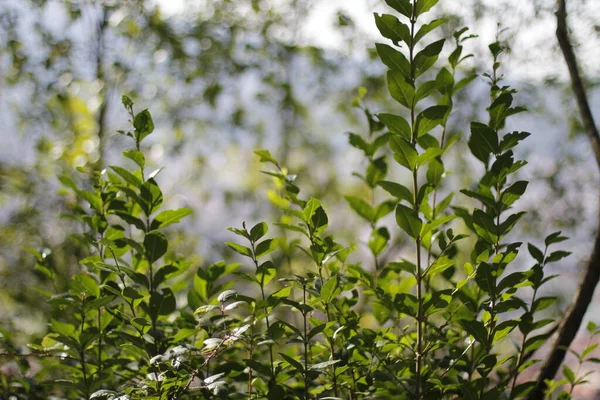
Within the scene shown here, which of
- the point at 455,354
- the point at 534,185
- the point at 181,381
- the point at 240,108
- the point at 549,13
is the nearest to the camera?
the point at 181,381

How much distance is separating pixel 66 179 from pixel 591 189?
2.33 meters

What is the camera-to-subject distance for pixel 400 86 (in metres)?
0.65

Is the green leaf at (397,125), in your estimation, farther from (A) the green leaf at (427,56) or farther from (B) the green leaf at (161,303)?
(B) the green leaf at (161,303)

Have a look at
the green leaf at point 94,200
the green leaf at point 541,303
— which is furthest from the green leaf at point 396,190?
the green leaf at point 94,200

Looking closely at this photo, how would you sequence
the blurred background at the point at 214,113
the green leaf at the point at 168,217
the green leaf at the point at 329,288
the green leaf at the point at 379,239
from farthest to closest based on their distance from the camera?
the blurred background at the point at 214,113 → the green leaf at the point at 379,239 → the green leaf at the point at 168,217 → the green leaf at the point at 329,288

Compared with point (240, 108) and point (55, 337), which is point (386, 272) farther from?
point (240, 108)

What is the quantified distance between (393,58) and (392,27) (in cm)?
3

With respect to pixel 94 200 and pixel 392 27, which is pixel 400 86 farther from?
pixel 94 200

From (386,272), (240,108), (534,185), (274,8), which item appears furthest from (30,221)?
(386,272)

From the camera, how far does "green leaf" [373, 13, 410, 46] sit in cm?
64

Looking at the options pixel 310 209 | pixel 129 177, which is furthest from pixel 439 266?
pixel 129 177

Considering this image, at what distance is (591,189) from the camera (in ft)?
8.42

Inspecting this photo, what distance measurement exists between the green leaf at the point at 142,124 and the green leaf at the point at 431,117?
30 centimetres

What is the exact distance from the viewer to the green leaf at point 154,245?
0.71 m
